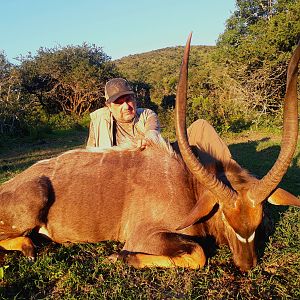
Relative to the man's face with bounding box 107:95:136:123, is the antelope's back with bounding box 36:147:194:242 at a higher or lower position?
lower

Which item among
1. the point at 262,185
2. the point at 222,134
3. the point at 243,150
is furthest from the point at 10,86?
the point at 262,185

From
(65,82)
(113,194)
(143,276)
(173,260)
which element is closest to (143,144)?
(113,194)

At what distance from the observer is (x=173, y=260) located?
3588mm

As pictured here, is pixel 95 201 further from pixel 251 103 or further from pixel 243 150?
pixel 251 103

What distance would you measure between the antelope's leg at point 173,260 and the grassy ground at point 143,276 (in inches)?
2.4

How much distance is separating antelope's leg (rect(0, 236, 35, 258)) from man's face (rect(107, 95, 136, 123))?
2186 millimetres

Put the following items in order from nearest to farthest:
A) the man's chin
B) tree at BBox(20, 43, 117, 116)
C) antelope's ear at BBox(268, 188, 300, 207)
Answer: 1. antelope's ear at BBox(268, 188, 300, 207)
2. the man's chin
3. tree at BBox(20, 43, 117, 116)

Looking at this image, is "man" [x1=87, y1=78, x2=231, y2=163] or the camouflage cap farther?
the camouflage cap

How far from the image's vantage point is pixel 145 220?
4.09 metres

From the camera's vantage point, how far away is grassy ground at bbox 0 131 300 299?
3182 mm

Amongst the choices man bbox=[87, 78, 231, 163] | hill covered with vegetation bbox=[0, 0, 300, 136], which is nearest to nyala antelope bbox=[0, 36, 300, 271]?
man bbox=[87, 78, 231, 163]

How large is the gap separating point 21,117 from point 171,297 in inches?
601

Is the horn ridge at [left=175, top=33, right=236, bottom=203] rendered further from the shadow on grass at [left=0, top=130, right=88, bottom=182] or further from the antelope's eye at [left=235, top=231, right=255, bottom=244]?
the shadow on grass at [left=0, top=130, right=88, bottom=182]

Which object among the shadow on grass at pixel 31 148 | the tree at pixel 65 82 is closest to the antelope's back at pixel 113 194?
the shadow on grass at pixel 31 148
